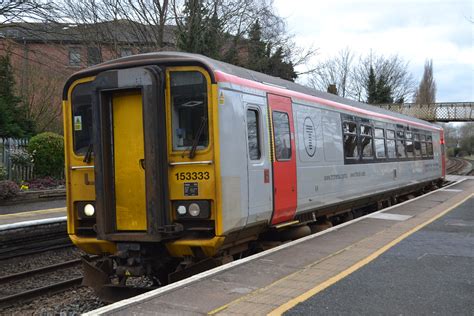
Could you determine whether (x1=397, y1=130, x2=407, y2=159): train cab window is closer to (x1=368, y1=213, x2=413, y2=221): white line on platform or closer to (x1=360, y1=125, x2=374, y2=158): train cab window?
(x1=360, y1=125, x2=374, y2=158): train cab window

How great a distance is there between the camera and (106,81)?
6.36 m

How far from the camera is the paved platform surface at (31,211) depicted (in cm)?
1202

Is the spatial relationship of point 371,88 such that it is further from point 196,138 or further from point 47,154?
point 196,138

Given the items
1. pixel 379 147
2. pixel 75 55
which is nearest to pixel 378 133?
pixel 379 147

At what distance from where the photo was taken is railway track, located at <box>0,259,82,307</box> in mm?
7449

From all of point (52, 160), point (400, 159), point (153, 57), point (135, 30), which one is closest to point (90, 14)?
point (135, 30)

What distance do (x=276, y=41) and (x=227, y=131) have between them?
72.8 ft

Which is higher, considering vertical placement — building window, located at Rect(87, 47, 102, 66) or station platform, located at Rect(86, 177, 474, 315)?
building window, located at Rect(87, 47, 102, 66)

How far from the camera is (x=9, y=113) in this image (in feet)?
67.7

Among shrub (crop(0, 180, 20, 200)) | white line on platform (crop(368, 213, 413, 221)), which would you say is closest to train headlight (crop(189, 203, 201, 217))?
white line on platform (crop(368, 213, 413, 221))

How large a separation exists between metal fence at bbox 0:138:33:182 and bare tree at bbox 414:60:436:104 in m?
51.1

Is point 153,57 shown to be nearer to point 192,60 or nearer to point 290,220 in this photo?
point 192,60

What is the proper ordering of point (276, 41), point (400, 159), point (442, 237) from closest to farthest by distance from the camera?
point (442, 237)
point (400, 159)
point (276, 41)

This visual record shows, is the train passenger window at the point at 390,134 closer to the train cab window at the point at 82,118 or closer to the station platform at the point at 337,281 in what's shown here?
the station platform at the point at 337,281
